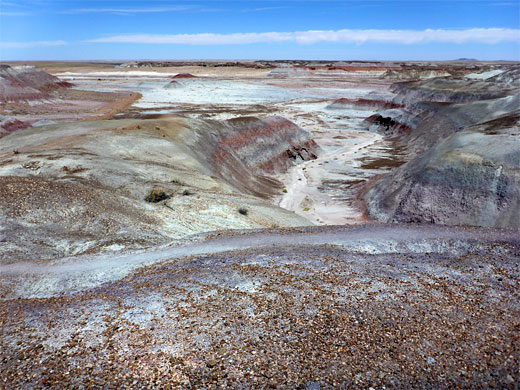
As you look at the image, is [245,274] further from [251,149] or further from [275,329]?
[251,149]

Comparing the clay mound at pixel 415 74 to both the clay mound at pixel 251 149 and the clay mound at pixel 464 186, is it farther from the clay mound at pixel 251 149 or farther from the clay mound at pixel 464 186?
the clay mound at pixel 464 186

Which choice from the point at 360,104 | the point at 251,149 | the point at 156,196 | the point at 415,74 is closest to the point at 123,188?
the point at 156,196

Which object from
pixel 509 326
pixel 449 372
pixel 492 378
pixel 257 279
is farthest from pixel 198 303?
pixel 509 326

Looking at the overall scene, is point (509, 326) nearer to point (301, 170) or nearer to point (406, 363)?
point (406, 363)

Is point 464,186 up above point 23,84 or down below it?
below

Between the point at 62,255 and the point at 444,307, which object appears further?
the point at 62,255

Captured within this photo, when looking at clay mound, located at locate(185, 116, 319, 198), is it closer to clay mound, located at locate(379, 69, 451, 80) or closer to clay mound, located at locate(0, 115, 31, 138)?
clay mound, located at locate(0, 115, 31, 138)
